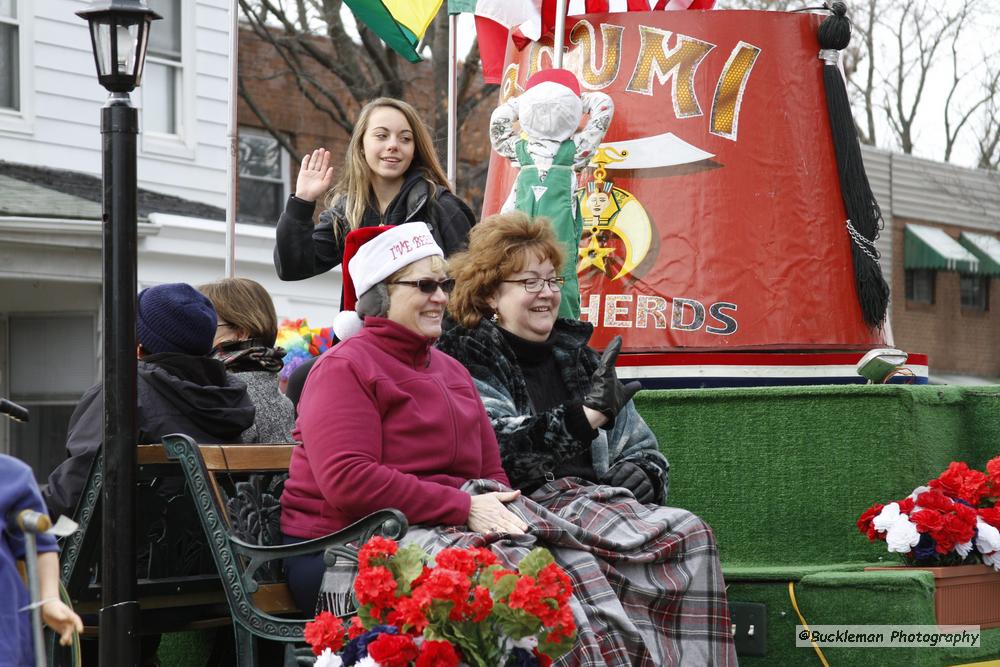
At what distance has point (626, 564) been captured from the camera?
443 centimetres

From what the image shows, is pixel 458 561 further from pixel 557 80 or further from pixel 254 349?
pixel 557 80

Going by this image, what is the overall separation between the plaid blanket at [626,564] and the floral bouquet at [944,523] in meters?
1.10

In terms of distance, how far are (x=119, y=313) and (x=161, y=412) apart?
46cm

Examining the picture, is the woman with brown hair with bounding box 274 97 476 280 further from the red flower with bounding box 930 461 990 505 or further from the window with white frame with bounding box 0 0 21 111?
the window with white frame with bounding box 0 0 21 111

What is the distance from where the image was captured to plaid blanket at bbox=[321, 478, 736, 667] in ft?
13.5

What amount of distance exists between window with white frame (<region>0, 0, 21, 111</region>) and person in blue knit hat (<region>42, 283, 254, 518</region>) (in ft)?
30.7

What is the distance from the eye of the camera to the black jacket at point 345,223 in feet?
18.5

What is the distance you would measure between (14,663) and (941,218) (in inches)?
1121

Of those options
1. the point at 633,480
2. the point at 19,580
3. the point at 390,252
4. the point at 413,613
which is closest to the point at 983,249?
the point at 633,480

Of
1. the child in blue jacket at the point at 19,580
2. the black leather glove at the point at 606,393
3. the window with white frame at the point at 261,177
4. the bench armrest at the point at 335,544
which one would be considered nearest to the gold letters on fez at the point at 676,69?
the black leather glove at the point at 606,393

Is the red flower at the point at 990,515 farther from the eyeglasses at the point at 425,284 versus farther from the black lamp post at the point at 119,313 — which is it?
the black lamp post at the point at 119,313

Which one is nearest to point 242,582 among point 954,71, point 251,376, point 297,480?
point 297,480

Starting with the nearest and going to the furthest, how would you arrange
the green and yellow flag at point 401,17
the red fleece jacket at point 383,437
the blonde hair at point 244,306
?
the red fleece jacket at point 383,437 → the blonde hair at point 244,306 → the green and yellow flag at point 401,17

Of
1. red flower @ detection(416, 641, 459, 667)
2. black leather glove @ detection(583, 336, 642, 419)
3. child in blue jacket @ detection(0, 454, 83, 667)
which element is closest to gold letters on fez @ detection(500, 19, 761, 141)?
black leather glove @ detection(583, 336, 642, 419)
